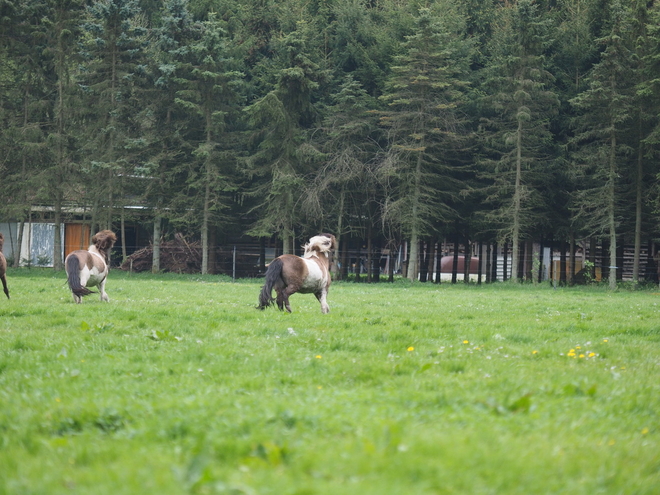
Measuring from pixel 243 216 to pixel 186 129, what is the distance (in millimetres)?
5919

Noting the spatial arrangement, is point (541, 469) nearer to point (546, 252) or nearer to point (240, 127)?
point (240, 127)

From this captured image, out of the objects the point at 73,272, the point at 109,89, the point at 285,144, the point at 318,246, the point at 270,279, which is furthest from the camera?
the point at 285,144

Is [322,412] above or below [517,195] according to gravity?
below

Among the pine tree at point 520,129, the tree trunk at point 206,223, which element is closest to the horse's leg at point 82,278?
the tree trunk at point 206,223

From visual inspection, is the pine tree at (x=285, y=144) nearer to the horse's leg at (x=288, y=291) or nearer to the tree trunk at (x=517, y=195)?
the tree trunk at (x=517, y=195)

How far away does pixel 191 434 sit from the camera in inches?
183

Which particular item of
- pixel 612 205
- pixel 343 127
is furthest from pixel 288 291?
pixel 612 205

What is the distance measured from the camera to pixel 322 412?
516 centimetres

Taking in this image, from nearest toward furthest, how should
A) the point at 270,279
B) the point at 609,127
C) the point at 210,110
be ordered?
the point at 270,279 < the point at 609,127 < the point at 210,110

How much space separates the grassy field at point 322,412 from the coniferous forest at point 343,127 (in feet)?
89.3

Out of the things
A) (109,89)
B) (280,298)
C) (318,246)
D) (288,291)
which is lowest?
(280,298)

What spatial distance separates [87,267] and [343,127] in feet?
80.0

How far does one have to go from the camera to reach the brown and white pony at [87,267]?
14.1 metres

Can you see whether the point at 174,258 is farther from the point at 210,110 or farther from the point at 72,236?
the point at 210,110
